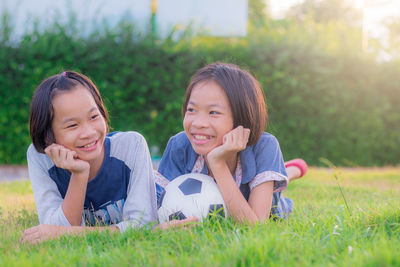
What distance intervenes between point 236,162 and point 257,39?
246 inches

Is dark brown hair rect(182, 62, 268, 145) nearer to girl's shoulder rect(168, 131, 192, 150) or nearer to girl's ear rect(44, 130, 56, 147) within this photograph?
girl's shoulder rect(168, 131, 192, 150)

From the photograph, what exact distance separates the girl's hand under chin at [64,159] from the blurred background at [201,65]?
5.41 meters

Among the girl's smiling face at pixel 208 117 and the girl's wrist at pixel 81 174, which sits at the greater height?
the girl's smiling face at pixel 208 117

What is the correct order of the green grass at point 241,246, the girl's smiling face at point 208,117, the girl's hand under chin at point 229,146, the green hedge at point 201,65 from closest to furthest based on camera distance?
the green grass at point 241,246
the girl's hand under chin at point 229,146
the girl's smiling face at point 208,117
the green hedge at point 201,65

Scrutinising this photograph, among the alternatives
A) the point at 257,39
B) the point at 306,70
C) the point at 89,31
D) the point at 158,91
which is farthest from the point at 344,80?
the point at 89,31

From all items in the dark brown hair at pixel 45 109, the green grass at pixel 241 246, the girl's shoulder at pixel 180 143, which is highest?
the dark brown hair at pixel 45 109

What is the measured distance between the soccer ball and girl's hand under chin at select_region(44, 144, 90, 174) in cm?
66

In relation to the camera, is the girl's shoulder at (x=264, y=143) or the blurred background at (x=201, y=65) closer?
the girl's shoulder at (x=264, y=143)

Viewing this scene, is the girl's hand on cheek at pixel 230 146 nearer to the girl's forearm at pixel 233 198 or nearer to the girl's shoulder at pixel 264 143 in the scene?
the girl's forearm at pixel 233 198

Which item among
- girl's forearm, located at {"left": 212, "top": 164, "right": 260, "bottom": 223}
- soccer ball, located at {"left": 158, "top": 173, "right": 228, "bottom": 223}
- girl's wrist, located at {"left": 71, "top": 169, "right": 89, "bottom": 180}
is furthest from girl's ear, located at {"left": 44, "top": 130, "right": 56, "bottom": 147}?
girl's forearm, located at {"left": 212, "top": 164, "right": 260, "bottom": 223}

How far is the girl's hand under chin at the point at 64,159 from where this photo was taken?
2.97 meters

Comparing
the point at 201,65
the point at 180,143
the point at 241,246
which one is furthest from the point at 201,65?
the point at 241,246

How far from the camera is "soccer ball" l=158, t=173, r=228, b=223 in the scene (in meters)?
3.06

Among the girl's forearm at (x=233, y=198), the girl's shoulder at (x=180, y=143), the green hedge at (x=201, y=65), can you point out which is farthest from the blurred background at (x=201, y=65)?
the girl's forearm at (x=233, y=198)
